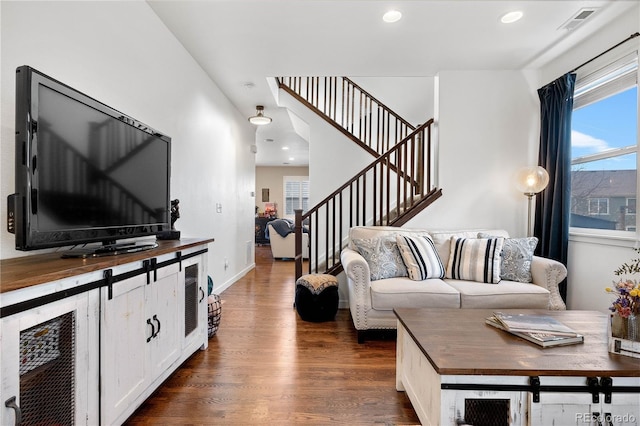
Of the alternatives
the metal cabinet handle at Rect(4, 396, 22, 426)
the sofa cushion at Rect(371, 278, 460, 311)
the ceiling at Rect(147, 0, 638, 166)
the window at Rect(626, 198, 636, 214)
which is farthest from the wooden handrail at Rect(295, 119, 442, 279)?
the metal cabinet handle at Rect(4, 396, 22, 426)

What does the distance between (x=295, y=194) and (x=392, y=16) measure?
28.3 feet

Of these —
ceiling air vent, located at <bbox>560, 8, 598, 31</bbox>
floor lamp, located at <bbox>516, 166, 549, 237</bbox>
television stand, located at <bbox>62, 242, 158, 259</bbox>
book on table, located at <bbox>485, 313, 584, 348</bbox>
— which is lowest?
book on table, located at <bbox>485, 313, 584, 348</bbox>

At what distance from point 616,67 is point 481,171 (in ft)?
4.53

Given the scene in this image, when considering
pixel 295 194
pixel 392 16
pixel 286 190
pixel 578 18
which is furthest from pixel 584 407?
pixel 286 190

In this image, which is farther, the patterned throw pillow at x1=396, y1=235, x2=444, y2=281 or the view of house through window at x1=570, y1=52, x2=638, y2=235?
the patterned throw pillow at x1=396, y1=235, x2=444, y2=281

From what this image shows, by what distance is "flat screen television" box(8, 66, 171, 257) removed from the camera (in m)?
1.17

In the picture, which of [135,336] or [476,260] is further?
[476,260]

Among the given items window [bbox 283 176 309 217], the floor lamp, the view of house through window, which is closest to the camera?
the view of house through window

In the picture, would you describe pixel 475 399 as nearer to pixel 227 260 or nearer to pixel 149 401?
pixel 149 401

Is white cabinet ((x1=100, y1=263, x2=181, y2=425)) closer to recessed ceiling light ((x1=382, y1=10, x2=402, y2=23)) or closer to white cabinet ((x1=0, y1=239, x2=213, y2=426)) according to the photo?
white cabinet ((x1=0, y1=239, x2=213, y2=426))

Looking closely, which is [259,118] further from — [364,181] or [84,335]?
[84,335]

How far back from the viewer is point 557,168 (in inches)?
119

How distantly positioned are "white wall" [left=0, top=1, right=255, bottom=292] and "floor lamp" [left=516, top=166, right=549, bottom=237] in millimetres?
3464

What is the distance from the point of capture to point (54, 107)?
1.30 m
